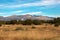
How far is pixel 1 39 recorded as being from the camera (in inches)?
895

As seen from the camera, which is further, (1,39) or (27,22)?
(27,22)

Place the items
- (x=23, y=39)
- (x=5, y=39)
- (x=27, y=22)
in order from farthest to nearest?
(x=27, y=22), (x=23, y=39), (x=5, y=39)

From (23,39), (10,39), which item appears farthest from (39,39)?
(10,39)

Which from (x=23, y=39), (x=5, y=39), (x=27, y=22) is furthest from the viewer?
(x=27, y=22)

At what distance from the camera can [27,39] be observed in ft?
79.7

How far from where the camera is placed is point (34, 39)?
24.8 meters

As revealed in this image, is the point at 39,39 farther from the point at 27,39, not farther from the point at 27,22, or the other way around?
the point at 27,22

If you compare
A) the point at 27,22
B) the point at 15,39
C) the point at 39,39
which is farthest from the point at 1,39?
the point at 27,22

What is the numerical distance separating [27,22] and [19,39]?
87053 millimetres

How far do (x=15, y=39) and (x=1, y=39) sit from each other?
1987 millimetres

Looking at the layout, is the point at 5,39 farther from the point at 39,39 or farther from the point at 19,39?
the point at 39,39

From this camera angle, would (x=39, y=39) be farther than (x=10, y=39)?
Yes

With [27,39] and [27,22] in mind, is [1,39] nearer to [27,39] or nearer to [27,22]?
[27,39]

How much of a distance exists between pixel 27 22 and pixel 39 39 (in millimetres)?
86052
